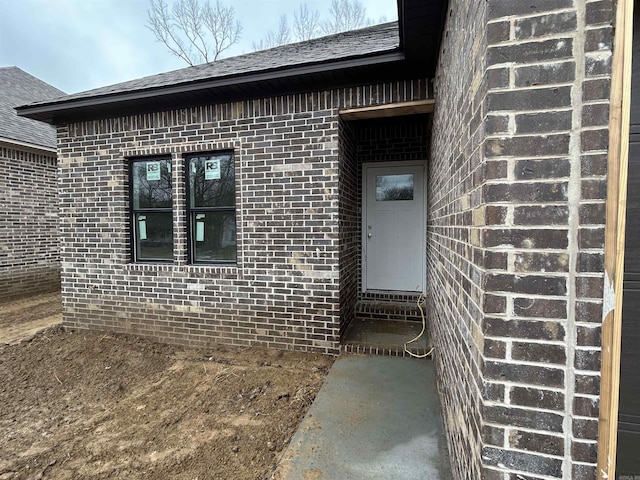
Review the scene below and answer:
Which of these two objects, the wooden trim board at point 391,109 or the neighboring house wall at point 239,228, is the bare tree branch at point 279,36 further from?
the wooden trim board at point 391,109

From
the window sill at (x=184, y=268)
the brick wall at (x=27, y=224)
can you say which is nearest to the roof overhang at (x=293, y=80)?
the window sill at (x=184, y=268)

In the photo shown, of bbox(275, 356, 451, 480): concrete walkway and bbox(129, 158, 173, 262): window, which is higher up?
bbox(129, 158, 173, 262): window

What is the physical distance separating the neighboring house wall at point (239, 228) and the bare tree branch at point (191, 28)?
31.7ft

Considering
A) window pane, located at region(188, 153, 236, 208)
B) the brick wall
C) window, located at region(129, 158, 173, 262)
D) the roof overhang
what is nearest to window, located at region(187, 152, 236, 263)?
window pane, located at region(188, 153, 236, 208)

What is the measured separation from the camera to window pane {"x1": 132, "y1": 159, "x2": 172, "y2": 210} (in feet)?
14.3

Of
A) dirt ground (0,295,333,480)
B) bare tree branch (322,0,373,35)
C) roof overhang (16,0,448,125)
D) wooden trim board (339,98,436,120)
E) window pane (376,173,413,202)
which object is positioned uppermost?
bare tree branch (322,0,373,35)

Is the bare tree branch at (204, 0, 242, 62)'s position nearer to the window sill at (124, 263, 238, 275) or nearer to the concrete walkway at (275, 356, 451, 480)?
the window sill at (124, 263, 238, 275)

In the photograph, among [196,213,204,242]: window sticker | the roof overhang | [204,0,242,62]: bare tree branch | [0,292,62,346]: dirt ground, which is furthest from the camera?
[204,0,242,62]: bare tree branch

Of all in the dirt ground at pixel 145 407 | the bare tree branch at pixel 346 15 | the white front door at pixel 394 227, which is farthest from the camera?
the bare tree branch at pixel 346 15

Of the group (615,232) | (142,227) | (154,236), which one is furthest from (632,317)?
(142,227)

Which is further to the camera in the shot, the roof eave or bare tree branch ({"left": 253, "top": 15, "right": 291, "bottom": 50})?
bare tree branch ({"left": 253, "top": 15, "right": 291, "bottom": 50})

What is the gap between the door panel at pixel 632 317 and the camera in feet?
3.93

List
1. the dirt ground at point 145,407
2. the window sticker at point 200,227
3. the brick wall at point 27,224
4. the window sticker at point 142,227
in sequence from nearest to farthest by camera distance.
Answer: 1. the dirt ground at point 145,407
2. the window sticker at point 200,227
3. the window sticker at point 142,227
4. the brick wall at point 27,224

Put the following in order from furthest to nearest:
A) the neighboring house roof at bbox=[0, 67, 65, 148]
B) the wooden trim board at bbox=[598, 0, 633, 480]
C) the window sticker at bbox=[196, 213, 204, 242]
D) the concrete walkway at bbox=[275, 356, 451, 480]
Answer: the neighboring house roof at bbox=[0, 67, 65, 148] < the window sticker at bbox=[196, 213, 204, 242] < the concrete walkway at bbox=[275, 356, 451, 480] < the wooden trim board at bbox=[598, 0, 633, 480]
